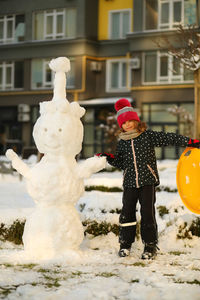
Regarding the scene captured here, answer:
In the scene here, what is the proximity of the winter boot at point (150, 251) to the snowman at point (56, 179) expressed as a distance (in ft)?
2.02

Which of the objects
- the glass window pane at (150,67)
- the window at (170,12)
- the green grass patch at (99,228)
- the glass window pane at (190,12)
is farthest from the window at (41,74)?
the green grass patch at (99,228)

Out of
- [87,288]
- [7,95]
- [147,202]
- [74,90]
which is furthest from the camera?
[7,95]

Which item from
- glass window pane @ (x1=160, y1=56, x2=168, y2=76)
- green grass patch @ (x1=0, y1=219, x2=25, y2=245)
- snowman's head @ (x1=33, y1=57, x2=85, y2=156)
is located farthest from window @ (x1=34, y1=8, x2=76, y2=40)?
snowman's head @ (x1=33, y1=57, x2=85, y2=156)

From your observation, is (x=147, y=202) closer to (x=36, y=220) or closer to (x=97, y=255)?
(x=97, y=255)

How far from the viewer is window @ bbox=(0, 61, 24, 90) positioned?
2855cm

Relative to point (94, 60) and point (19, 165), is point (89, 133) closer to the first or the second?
point (94, 60)

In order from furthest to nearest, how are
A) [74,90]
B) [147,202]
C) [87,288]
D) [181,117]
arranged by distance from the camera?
[74,90]
[181,117]
[147,202]
[87,288]

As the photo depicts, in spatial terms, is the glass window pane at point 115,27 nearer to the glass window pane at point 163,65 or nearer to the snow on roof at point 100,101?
the glass window pane at point 163,65

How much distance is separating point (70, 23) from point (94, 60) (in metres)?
2.27

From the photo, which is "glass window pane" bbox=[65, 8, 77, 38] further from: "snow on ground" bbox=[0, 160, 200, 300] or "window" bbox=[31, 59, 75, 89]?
"snow on ground" bbox=[0, 160, 200, 300]

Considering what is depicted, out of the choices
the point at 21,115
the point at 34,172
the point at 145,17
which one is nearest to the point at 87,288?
the point at 34,172

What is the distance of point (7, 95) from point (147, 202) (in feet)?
79.8

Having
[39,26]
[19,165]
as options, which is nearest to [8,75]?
[39,26]

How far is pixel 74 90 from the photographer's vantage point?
26422mm
